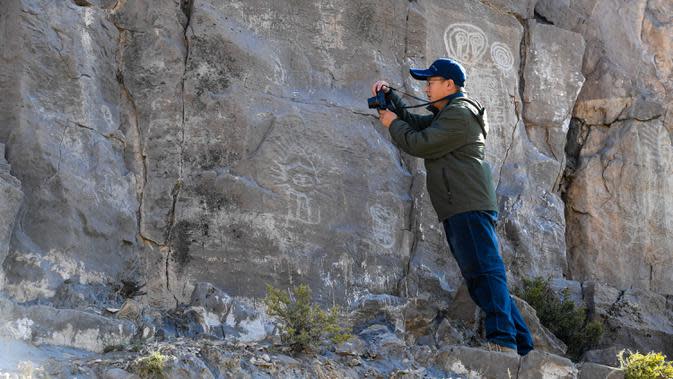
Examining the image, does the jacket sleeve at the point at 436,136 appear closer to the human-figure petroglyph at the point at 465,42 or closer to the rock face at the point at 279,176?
the rock face at the point at 279,176

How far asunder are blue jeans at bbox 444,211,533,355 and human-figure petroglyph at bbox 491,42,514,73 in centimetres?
228

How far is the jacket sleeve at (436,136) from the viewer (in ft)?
19.1

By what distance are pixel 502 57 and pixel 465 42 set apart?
0.35 meters

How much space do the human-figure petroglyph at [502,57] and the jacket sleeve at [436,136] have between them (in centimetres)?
211

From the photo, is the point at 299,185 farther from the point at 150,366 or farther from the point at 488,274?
the point at 150,366

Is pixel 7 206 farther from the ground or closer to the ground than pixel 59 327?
farther from the ground

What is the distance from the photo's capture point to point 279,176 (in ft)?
21.5

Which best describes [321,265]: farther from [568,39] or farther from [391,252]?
[568,39]

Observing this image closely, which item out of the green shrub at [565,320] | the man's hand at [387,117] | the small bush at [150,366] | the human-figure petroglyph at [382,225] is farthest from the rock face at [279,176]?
the man's hand at [387,117]

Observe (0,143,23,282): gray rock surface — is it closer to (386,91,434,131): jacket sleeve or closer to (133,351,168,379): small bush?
(133,351,168,379): small bush

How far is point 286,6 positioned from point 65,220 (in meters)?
2.19

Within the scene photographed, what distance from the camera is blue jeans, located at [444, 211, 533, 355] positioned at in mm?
5676

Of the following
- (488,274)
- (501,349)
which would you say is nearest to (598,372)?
(501,349)

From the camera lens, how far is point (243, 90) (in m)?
6.64
